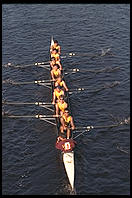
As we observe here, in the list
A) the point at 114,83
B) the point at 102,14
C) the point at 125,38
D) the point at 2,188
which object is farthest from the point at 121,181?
the point at 102,14

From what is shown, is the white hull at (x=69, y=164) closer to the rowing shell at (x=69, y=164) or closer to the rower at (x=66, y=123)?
the rowing shell at (x=69, y=164)

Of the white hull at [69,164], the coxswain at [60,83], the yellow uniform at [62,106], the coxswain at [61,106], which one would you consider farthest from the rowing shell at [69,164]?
the coxswain at [60,83]

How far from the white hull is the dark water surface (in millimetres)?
639

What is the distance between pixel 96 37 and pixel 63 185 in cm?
2650

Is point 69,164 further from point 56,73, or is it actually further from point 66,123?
point 56,73

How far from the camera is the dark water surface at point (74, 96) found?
2598 centimetres

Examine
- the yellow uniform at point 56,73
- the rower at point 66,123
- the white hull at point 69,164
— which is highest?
the yellow uniform at point 56,73

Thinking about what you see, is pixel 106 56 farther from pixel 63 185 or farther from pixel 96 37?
pixel 63 185

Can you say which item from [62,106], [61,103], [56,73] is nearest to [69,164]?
[62,106]

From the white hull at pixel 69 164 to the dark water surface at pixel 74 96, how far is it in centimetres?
64

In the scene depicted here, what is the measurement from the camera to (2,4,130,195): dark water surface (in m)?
26.0

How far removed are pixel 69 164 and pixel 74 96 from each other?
1064cm

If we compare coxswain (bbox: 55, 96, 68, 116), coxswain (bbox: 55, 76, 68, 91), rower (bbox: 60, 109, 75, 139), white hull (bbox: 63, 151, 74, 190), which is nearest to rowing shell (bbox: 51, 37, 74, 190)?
white hull (bbox: 63, 151, 74, 190)

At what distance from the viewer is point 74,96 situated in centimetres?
3500
